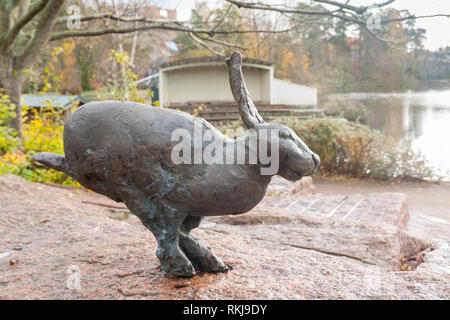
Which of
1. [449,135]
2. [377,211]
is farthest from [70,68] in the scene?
[377,211]

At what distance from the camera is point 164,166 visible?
7.06 feet

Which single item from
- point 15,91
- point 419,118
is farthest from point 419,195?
point 15,91

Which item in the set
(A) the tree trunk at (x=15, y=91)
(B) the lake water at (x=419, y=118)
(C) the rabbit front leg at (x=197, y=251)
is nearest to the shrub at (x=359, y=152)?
(B) the lake water at (x=419, y=118)

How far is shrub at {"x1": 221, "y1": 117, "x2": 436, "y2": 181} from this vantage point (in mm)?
10328

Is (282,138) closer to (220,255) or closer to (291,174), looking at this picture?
(291,174)

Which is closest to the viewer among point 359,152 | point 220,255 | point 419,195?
point 220,255

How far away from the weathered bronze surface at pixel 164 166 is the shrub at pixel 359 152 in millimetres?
7936

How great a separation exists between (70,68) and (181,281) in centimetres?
2729

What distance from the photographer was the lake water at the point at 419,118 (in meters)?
9.84

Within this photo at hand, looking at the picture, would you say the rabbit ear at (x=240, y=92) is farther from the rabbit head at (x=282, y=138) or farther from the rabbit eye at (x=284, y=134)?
the rabbit eye at (x=284, y=134)

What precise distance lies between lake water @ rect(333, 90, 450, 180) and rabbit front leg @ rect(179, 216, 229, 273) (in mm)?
8795

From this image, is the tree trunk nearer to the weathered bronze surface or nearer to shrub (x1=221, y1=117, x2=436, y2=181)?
shrub (x1=221, y1=117, x2=436, y2=181)

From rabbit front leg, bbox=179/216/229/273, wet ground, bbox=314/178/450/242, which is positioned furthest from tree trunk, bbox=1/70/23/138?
wet ground, bbox=314/178/450/242

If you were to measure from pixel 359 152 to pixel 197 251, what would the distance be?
30.4ft
